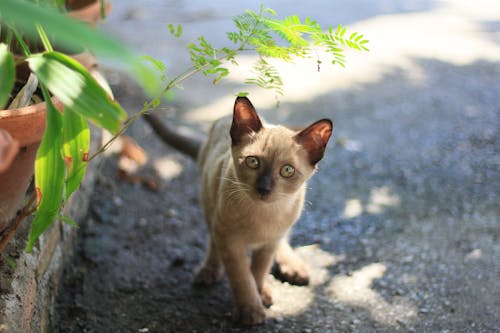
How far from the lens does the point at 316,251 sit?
3154mm

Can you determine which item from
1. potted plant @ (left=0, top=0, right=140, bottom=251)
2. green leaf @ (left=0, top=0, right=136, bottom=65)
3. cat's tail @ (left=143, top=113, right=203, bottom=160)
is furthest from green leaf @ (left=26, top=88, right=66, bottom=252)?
cat's tail @ (left=143, top=113, right=203, bottom=160)

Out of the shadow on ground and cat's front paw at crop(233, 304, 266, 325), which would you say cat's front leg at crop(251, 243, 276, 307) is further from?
cat's front paw at crop(233, 304, 266, 325)

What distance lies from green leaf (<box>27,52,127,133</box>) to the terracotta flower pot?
1.45ft

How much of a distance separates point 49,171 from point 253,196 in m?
0.78

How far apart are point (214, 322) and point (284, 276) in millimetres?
477

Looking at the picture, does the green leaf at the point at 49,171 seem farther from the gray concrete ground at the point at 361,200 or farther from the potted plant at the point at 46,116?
the gray concrete ground at the point at 361,200

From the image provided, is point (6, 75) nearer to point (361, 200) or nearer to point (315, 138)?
point (315, 138)

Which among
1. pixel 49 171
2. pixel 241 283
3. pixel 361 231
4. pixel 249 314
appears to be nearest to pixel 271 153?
pixel 241 283

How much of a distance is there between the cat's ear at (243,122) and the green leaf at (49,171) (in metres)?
0.74

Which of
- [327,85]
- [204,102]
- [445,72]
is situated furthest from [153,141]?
[445,72]

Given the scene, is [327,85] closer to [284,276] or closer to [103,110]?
[284,276]

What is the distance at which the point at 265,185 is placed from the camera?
7.26 feet

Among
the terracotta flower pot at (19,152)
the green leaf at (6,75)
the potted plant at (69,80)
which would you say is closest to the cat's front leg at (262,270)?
the potted plant at (69,80)

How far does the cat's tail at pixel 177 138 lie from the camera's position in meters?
3.65
